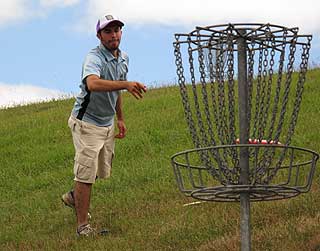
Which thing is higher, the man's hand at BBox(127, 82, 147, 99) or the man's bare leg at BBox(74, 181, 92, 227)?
the man's hand at BBox(127, 82, 147, 99)

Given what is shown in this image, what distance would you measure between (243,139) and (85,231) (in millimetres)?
3248

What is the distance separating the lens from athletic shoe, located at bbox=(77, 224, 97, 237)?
694 cm

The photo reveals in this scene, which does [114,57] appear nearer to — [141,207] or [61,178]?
[141,207]

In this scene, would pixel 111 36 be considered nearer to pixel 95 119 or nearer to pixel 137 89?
pixel 95 119

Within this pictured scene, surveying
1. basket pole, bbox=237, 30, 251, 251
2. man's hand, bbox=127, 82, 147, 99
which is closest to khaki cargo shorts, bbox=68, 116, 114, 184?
man's hand, bbox=127, 82, 147, 99

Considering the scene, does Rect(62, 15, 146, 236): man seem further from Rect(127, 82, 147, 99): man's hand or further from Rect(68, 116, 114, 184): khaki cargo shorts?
Rect(127, 82, 147, 99): man's hand

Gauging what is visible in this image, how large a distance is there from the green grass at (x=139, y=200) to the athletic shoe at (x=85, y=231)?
0.07 m

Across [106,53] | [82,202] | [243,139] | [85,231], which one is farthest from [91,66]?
[243,139]

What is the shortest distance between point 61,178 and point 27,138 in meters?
3.20

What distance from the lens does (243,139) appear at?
403 cm

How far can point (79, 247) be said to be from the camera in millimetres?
6617

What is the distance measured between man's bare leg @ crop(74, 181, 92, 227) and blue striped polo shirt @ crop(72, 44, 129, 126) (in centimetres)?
57

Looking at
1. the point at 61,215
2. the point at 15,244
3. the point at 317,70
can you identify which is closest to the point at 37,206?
the point at 61,215

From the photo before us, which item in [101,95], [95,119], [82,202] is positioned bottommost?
[82,202]
